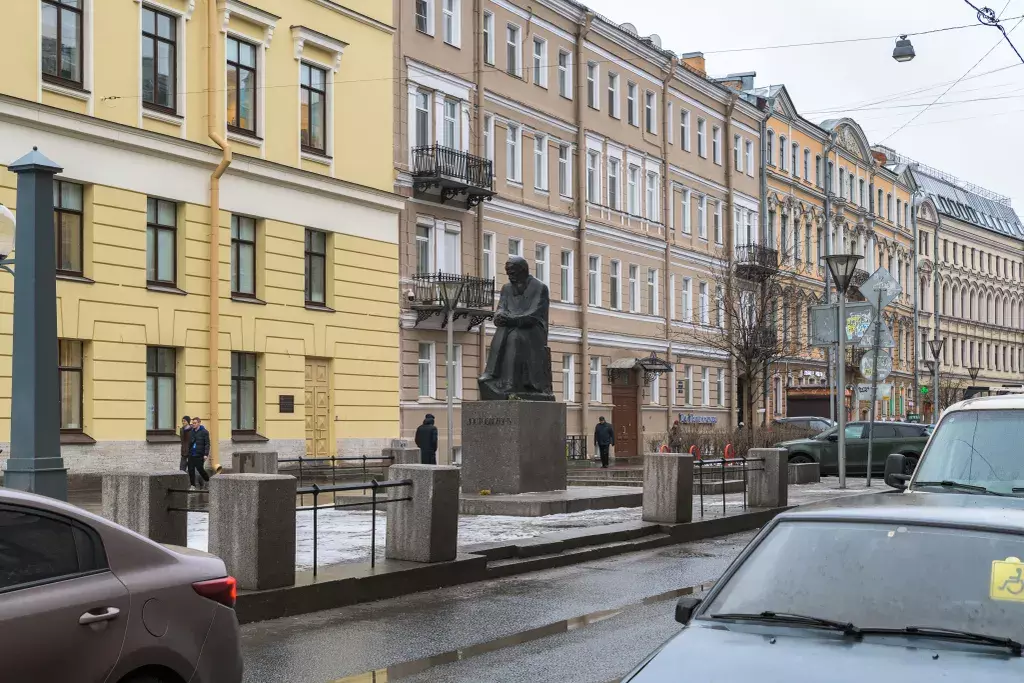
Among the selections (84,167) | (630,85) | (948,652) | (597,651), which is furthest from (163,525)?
(630,85)

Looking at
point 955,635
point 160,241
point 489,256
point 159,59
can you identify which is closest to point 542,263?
point 489,256

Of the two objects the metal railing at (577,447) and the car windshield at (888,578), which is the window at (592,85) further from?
the car windshield at (888,578)

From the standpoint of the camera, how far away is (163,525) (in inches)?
470

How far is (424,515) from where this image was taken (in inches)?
531

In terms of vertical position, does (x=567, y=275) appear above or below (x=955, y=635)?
above

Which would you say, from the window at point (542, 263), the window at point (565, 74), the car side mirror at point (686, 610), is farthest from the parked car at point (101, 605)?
the window at point (565, 74)

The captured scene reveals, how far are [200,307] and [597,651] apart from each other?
877 inches

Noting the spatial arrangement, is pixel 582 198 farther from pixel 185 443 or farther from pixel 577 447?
pixel 185 443

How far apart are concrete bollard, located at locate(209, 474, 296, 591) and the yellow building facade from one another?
1598 centimetres

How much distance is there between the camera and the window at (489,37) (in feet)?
140

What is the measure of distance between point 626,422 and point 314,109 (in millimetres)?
20258

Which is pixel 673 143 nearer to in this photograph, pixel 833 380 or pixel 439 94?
pixel 833 380

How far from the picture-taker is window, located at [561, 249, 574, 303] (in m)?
47.3

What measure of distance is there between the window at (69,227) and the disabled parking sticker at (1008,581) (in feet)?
80.7
